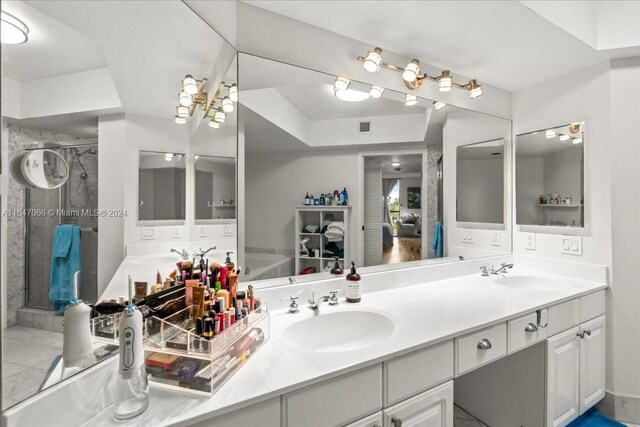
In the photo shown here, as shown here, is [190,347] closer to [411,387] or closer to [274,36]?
[411,387]

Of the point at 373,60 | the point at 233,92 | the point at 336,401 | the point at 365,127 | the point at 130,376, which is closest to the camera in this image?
the point at 130,376

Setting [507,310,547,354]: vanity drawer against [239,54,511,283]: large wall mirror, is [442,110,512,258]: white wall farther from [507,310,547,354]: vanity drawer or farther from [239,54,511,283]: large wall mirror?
[507,310,547,354]: vanity drawer

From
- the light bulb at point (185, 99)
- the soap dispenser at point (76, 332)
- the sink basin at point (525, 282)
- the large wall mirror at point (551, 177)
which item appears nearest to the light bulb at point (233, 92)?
the light bulb at point (185, 99)

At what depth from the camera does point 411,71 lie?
5.40ft

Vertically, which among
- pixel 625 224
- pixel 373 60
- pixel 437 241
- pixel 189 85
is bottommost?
pixel 437 241

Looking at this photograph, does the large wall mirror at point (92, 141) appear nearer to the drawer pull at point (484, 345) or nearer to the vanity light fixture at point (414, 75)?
the vanity light fixture at point (414, 75)

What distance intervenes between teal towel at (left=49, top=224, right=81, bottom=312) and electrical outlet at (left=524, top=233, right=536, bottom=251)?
103 inches

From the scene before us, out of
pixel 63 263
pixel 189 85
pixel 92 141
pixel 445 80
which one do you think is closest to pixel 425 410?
pixel 63 263

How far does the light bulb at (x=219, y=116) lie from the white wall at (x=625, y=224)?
2.24 meters

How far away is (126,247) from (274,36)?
1144 millimetres

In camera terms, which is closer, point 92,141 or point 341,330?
point 92,141

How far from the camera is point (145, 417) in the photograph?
647mm

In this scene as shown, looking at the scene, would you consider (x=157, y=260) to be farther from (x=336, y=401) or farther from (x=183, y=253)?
(x=336, y=401)

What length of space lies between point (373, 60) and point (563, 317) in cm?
170
